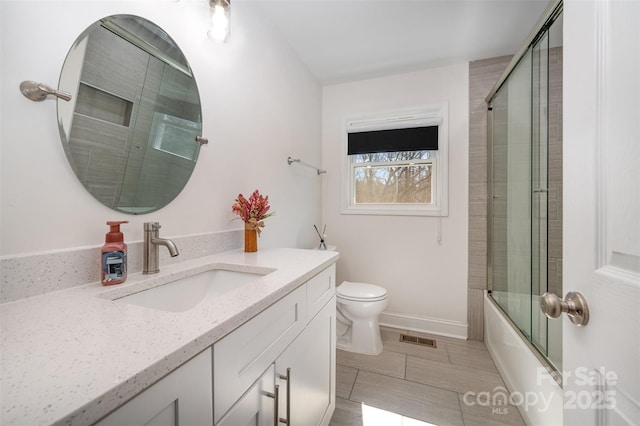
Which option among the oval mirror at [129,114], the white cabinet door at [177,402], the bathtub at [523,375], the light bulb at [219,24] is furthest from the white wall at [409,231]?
the white cabinet door at [177,402]

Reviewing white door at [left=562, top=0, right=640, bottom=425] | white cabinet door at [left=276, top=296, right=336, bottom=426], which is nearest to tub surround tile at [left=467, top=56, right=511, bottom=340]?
white cabinet door at [left=276, top=296, right=336, bottom=426]

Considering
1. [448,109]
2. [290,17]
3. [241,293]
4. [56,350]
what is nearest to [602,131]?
[241,293]

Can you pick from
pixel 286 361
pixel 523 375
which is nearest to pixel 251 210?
pixel 286 361

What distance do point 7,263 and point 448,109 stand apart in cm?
274

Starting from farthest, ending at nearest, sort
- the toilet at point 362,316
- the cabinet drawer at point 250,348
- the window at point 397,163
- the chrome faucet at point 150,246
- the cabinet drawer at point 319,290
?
the window at point 397,163 → the toilet at point 362,316 → the cabinet drawer at point 319,290 → the chrome faucet at point 150,246 → the cabinet drawer at point 250,348

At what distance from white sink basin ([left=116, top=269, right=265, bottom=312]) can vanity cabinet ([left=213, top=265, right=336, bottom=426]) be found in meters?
0.22

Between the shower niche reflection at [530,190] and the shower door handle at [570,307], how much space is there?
955mm

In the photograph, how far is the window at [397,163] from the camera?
2303 mm

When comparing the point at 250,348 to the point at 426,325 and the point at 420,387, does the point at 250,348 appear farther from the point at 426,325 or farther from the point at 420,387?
the point at 426,325

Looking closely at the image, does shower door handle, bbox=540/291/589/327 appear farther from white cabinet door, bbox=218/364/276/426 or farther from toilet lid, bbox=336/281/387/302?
toilet lid, bbox=336/281/387/302

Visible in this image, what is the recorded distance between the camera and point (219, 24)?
1097mm

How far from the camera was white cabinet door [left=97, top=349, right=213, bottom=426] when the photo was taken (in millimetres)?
362

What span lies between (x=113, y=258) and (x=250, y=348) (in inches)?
19.4

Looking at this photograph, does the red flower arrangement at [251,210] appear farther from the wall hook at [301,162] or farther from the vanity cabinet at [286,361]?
the wall hook at [301,162]
